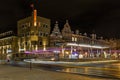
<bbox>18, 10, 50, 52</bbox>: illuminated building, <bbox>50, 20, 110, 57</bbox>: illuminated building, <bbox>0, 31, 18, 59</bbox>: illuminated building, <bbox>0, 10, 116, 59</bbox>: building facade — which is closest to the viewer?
<bbox>50, 20, 110, 57</bbox>: illuminated building

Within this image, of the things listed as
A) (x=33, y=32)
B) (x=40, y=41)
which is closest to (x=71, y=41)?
(x=40, y=41)

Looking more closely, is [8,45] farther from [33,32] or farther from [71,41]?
[71,41]

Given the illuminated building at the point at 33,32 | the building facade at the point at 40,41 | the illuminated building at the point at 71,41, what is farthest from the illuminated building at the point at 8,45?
the illuminated building at the point at 71,41

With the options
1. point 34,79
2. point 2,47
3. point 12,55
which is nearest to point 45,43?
point 12,55

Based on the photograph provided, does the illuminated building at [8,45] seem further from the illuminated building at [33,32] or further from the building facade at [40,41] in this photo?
the illuminated building at [33,32]

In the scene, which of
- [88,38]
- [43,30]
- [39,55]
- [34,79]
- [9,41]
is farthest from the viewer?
[88,38]

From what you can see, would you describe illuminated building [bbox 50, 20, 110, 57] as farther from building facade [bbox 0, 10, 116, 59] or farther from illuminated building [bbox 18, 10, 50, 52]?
illuminated building [bbox 18, 10, 50, 52]

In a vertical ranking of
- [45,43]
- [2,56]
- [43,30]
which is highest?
[43,30]

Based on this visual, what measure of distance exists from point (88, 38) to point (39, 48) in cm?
3644

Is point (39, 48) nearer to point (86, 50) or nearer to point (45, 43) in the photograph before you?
point (45, 43)

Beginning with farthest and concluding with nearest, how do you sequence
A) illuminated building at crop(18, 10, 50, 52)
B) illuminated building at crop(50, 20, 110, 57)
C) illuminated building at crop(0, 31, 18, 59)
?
1. illuminated building at crop(0, 31, 18, 59)
2. illuminated building at crop(18, 10, 50, 52)
3. illuminated building at crop(50, 20, 110, 57)

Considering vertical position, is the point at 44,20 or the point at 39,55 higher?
the point at 44,20

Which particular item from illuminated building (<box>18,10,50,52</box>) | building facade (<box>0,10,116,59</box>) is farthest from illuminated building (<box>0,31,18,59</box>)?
illuminated building (<box>18,10,50,52</box>)

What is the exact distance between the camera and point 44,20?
91875 millimetres
